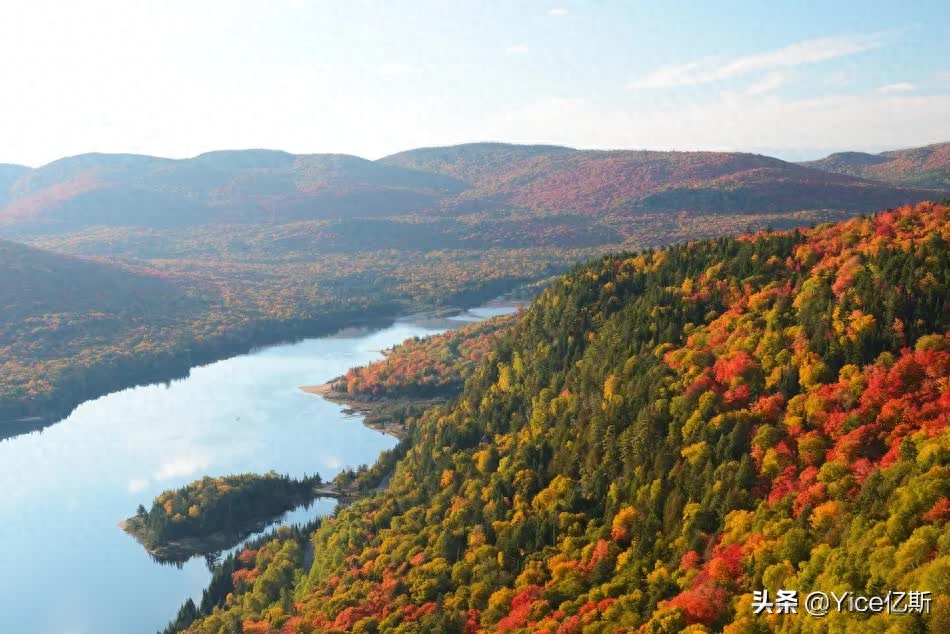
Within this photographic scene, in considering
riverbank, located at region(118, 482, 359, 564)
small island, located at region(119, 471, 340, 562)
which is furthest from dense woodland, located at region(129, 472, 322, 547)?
riverbank, located at region(118, 482, 359, 564)

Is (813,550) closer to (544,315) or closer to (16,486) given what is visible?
(544,315)

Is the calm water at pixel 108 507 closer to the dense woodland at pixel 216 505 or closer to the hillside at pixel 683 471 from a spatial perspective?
the dense woodland at pixel 216 505

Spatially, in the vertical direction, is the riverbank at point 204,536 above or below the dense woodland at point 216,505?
below

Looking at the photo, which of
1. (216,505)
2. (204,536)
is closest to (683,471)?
(204,536)

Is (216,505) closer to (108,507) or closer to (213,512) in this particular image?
(213,512)

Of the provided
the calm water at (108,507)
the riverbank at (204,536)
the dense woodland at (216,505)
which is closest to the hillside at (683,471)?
the calm water at (108,507)

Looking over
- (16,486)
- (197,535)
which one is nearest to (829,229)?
(197,535)

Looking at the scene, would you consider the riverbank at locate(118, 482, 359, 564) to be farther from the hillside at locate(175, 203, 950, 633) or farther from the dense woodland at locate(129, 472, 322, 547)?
the hillside at locate(175, 203, 950, 633)
